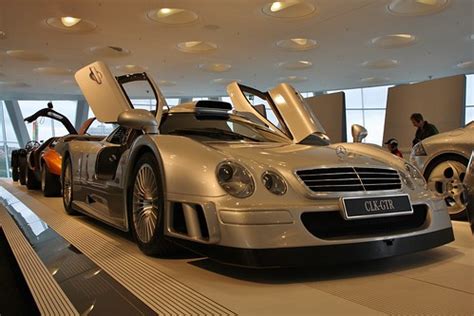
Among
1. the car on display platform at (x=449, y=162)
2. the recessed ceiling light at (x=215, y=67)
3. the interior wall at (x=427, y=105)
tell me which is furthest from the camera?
the recessed ceiling light at (x=215, y=67)

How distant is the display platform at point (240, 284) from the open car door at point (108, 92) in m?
1.18

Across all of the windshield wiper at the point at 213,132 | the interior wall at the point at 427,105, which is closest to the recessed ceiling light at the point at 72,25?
the interior wall at the point at 427,105

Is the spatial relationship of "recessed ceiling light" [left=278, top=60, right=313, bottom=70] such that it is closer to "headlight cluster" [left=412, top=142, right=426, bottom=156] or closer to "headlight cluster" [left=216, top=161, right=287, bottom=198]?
"headlight cluster" [left=412, top=142, right=426, bottom=156]

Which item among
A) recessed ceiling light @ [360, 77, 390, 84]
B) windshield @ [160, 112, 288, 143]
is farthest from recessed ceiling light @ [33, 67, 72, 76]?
windshield @ [160, 112, 288, 143]

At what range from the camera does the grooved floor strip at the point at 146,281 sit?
1852 millimetres

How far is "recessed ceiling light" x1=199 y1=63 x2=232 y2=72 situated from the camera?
17.1 m

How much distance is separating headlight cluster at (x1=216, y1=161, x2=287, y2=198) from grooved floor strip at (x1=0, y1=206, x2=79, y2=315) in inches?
37.1

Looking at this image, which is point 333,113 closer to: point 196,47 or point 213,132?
point 196,47

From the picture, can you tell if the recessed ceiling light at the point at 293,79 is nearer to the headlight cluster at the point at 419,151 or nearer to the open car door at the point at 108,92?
the headlight cluster at the point at 419,151

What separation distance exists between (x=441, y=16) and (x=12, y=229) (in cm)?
1133

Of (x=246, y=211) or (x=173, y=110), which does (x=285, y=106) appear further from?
(x=246, y=211)

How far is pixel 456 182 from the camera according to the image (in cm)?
446

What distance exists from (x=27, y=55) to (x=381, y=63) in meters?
13.2

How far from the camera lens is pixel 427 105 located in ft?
38.2
